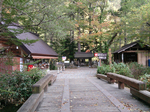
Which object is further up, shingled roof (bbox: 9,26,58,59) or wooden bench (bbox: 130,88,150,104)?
shingled roof (bbox: 9,26,58,59)

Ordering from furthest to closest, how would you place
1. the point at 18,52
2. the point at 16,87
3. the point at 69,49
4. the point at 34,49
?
the point at 69,49, the point at 34,49, the point at 18,52, the point at 16,87

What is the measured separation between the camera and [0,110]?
15.0 feet

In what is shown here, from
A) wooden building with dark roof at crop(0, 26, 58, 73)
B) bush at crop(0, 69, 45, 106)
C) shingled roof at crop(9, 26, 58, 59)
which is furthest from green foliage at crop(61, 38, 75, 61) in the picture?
bush at crop(0, 69, 45, 106)

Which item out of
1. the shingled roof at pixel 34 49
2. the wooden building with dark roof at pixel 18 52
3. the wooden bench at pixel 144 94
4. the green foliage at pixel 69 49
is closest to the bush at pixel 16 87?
the wooden building with dark roof at pixel 18 52

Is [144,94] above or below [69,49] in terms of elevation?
below

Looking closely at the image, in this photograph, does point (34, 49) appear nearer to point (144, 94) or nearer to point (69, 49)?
point (144, 94)

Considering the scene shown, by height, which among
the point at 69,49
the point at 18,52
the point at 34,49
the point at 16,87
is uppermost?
the point at 69,49

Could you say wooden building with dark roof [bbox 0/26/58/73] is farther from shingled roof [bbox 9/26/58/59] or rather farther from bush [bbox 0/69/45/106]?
bush [bbox 0/69/45/106]

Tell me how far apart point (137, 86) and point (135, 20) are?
11597 mm

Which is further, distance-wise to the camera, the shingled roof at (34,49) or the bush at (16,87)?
the shingled roof at (34,49)

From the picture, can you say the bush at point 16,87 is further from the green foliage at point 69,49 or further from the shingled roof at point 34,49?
the green foliage at point 69,49

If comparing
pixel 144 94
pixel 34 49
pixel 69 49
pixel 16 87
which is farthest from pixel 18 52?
pixel 69 49

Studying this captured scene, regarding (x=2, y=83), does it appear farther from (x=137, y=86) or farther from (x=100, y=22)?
(x=100, y=22)

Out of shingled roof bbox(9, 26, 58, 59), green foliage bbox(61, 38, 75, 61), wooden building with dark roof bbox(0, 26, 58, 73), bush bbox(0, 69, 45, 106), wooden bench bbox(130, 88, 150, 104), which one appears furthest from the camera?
green foliage bbox(61, 38, 75, 61)
